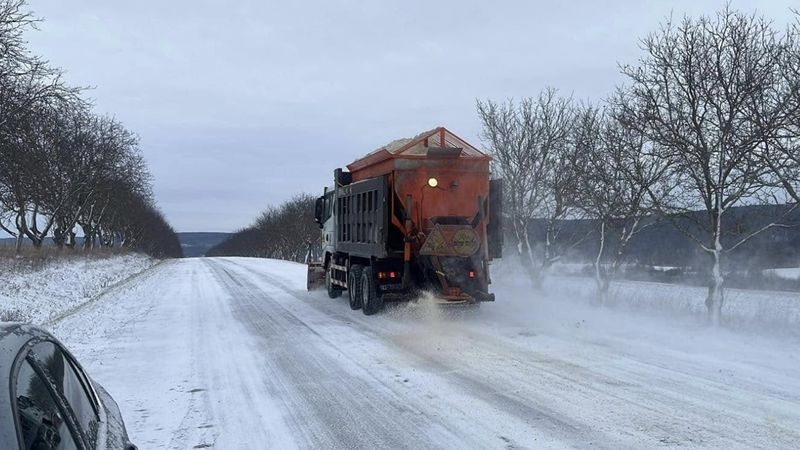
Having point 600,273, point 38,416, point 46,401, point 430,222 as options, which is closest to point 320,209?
point 430,222

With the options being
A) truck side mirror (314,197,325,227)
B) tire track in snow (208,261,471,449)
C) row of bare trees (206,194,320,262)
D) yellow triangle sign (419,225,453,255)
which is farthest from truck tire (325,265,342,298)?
row of bare trees (206,194,320,262)

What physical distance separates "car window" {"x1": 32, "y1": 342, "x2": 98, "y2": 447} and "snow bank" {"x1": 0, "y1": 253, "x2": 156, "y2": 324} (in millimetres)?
11161

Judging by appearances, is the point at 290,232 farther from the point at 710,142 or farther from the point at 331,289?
the point at 710,142

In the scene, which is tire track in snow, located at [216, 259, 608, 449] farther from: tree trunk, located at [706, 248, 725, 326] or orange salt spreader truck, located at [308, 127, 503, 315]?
tree trunk, located at [706, 248, 725, 326]

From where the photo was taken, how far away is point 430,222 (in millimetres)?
13047

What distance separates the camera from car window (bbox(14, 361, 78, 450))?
6.79ft

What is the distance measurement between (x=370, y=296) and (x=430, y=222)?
224cm

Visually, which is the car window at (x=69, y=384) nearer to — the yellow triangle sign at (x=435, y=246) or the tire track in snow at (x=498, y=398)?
the tire track in snow at (x=498, y=398)

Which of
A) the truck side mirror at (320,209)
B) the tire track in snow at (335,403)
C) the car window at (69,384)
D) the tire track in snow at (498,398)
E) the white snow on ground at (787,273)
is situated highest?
the truck side mirror at (320,209)

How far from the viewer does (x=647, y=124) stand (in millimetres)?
12617

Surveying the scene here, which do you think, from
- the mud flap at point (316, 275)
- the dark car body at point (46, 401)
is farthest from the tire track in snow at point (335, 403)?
the mud flap at point (316, 275)

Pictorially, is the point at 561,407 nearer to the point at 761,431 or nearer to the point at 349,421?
the point at 761,431

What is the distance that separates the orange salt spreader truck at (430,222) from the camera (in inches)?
502

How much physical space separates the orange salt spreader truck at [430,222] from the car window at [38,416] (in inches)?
405
